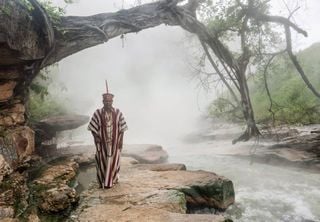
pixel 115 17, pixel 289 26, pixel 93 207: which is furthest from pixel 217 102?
pixel 93 207

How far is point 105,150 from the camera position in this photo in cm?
743

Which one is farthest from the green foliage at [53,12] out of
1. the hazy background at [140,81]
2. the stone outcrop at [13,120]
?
the hazy background at [140,81]

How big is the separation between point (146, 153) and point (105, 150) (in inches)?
242

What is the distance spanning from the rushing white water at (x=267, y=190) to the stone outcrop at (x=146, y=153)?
Answer: 1.04m

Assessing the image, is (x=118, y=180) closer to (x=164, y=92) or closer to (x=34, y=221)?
(x=34, y=221)

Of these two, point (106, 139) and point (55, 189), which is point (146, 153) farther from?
point (55, 189)

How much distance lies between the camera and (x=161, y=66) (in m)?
49.0

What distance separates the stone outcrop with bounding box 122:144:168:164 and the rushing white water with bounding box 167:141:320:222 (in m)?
1.04

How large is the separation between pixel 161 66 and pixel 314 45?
2029cm

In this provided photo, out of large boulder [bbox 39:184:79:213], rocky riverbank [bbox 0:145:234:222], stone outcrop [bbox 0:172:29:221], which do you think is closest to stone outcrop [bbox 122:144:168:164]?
rocky riverbank [bbox 0:145:234:222]

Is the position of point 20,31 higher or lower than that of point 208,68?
lower

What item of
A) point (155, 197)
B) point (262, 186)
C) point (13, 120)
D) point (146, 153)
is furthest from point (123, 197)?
point (146, 153)

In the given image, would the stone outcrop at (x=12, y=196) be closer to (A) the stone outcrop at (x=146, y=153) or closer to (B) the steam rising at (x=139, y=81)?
(A) the stone outcrop at (x=146, y=153)

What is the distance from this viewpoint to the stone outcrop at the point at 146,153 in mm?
12781
